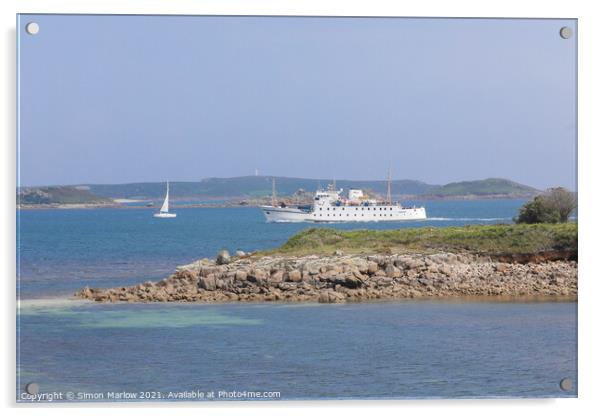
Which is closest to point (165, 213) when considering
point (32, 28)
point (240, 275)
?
point (240, 275)

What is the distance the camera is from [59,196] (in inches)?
334

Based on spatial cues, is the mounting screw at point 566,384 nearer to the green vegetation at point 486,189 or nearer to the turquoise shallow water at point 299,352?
the turquoise shallow water at point 299,352

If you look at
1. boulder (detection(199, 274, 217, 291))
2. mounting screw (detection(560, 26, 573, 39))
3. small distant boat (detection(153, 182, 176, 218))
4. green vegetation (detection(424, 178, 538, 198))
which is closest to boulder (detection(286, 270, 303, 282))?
boulder (detection(199, 274, 217, 291))

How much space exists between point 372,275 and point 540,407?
104 inches

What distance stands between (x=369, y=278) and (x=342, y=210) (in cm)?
113

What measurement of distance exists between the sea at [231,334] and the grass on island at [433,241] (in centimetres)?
17

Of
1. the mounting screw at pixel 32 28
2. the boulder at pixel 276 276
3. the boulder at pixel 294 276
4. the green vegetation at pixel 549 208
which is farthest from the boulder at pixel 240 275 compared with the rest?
the mounting screw at pixel 32 28

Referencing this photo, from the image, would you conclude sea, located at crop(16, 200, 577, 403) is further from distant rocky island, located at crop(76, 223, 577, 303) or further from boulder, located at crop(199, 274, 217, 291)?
boulder, located at crop(199, 274, 217, 291)

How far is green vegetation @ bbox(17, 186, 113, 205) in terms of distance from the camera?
7832 mm

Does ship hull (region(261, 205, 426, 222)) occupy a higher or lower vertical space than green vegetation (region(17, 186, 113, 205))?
lower

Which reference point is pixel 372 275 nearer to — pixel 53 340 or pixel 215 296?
pixel 215 296

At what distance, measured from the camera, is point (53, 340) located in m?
7.83

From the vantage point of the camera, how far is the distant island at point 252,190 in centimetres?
887

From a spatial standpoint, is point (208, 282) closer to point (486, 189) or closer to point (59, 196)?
point (59, 196)
